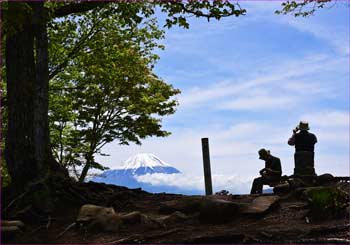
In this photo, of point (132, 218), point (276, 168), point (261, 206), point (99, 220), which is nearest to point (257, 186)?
point (276, 168)

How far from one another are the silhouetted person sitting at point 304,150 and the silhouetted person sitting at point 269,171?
0.65 metres

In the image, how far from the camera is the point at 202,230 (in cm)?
1059

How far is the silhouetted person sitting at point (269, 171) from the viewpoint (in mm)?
16766

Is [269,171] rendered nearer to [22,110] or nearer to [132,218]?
[132,218]

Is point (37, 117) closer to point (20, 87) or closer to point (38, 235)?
point (20, 87)

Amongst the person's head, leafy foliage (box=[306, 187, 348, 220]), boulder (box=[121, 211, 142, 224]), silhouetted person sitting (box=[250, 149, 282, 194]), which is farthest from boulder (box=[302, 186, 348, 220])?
the person's head

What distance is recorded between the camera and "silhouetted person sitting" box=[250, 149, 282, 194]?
16766 mm

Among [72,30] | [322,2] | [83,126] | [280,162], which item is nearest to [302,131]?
[280,162]

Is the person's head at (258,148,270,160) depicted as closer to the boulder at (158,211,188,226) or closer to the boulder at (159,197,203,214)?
the boulder at (159,197,203,214)

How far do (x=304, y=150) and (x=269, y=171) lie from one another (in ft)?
4.52

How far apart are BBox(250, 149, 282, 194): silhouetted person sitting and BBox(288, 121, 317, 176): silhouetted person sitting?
65cm

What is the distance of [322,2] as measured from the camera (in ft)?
57.4

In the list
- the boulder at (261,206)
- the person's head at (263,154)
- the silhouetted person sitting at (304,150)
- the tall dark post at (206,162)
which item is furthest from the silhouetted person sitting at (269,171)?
the boulder at (261,206)

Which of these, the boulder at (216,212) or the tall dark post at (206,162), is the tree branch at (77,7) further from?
the boulder at (216,212)
